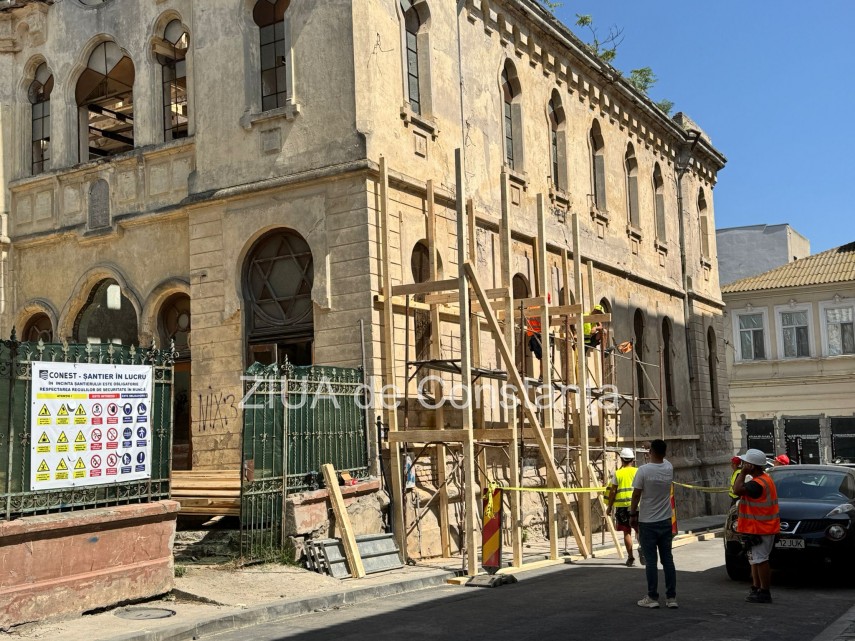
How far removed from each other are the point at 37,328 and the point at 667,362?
1616 cm

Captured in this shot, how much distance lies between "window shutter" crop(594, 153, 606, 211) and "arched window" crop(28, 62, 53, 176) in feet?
40.4

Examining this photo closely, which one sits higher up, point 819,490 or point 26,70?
point 26,70

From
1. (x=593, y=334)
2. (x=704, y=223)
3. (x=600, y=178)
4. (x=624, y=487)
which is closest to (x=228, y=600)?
(x=624, y=487)

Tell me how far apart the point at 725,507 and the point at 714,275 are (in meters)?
7.07

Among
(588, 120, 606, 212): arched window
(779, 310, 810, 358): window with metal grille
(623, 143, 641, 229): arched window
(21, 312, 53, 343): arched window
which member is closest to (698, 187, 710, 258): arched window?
(623, 143, 641, 229): arched window

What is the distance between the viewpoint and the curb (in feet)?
32.4

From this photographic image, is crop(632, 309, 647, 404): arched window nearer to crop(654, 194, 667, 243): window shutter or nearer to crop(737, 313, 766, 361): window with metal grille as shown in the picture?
crop(654, 194, 667, 243): window shutter

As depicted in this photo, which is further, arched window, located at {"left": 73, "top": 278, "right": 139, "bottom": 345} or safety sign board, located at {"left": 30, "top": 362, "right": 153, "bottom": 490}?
arched window, located at {"left": 73, "top": 278, "right": 139, "bottom": 345}

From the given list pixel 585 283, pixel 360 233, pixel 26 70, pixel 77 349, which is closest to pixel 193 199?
pixel 360 233

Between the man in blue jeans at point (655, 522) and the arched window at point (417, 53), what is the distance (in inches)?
350

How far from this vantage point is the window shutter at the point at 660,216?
29327mm

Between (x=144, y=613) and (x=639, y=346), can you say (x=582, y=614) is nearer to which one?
(x=144, y=613)

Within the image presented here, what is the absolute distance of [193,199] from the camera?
693 inches

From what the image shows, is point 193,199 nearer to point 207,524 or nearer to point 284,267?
point 284,267
